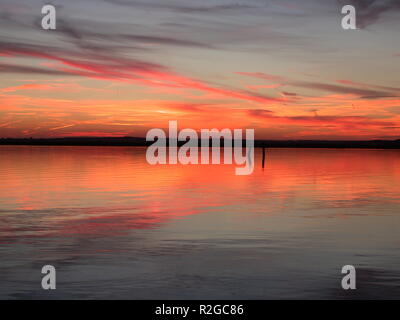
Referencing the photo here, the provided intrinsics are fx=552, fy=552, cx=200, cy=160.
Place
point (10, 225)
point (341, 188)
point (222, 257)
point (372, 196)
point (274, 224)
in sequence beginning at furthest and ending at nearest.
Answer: point (341, 188) < point (372, 196) < point (274, 224) < point (10, 225) < point (222, 257)

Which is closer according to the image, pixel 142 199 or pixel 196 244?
pixel 196 244

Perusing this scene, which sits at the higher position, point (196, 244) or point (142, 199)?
point (142, 199)

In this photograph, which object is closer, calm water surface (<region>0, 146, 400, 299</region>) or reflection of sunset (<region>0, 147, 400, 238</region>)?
calm water surface (<region>0, 146, 400, 299</region>)

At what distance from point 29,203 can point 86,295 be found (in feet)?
74.0

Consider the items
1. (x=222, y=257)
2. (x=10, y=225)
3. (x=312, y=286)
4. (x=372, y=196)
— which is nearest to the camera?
(x=312, y=286)

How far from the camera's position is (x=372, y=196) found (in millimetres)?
43906

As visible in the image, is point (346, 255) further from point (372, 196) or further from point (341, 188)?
point (341, 188)

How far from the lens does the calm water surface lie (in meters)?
16.3

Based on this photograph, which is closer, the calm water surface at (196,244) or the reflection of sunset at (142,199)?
the calm water surface at (196,244)

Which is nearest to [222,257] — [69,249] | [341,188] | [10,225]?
[69,249]

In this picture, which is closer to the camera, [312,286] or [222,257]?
[312,286]

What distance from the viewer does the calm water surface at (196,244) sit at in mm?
16266

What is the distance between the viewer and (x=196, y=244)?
22922mm
